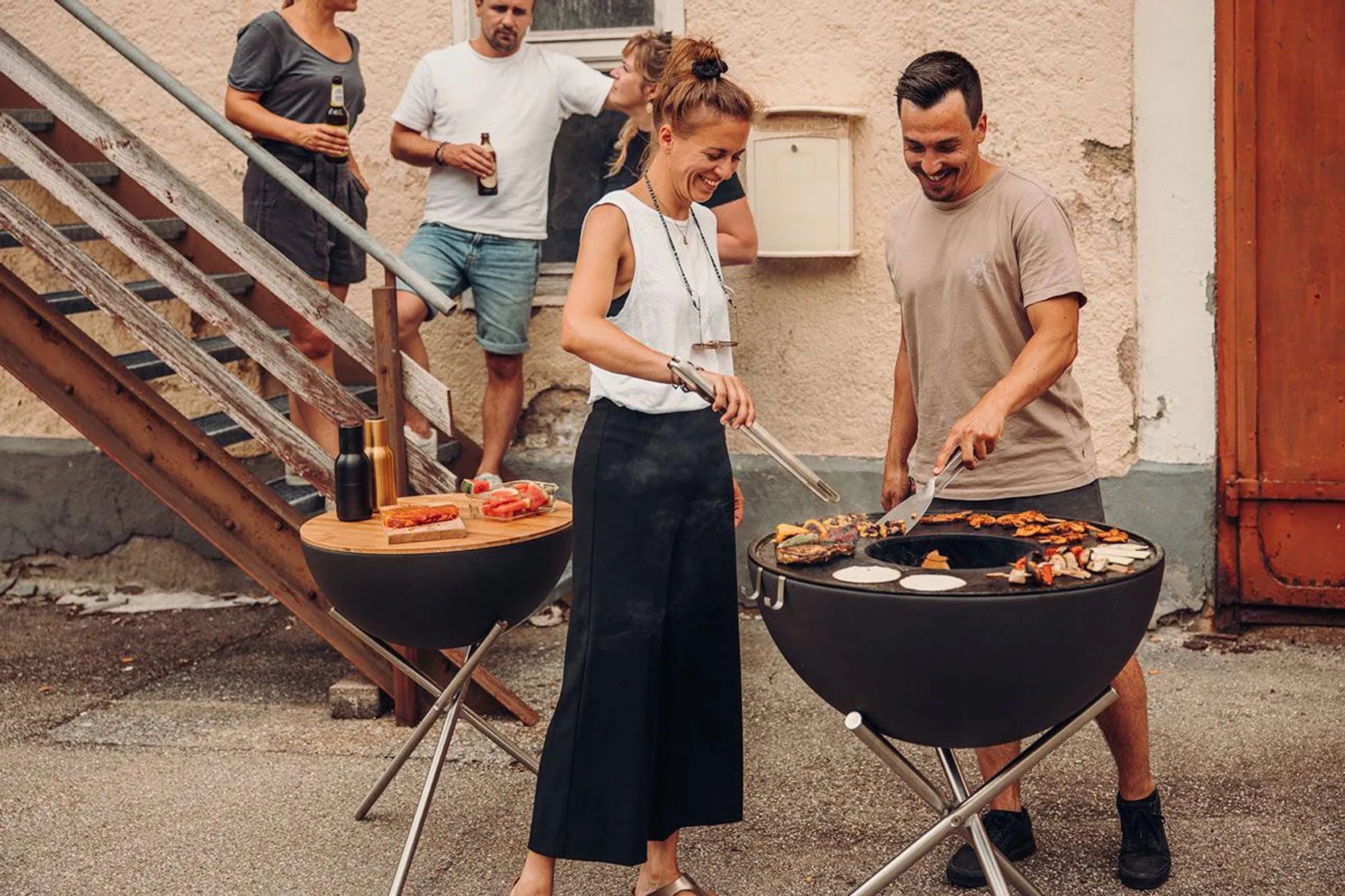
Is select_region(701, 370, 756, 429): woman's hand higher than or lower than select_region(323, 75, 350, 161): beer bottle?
lower

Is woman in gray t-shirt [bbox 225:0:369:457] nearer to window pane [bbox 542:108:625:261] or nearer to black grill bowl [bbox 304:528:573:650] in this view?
window pane [bbox 542:108:625:261]

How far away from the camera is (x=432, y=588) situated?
150 inches

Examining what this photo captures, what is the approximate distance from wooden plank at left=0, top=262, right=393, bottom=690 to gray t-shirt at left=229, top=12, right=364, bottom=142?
1114mm

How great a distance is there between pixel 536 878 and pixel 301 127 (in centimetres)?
307

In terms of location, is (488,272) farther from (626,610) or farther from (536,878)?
(536,878)

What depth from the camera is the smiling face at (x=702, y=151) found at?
3422 mm

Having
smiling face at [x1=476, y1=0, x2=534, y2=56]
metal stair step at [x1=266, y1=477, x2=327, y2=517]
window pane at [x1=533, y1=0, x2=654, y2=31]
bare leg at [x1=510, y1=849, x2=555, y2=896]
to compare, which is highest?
window pane at [x1=533, y1=0, x2=654, y2=31]

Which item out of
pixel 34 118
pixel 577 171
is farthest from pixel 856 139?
pixel 34 118

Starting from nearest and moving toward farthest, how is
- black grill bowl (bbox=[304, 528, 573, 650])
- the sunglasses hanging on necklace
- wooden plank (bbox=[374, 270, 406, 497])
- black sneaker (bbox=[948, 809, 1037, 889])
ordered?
1. the sunglasses hanging on necklace
2. black grill bowl (bbox=[304, 528, 573, 650])
3. black sneaker (bbox=[948, 809, 1037, 889])
4. wooden plank (bbox=[374, 270, 406, 497])

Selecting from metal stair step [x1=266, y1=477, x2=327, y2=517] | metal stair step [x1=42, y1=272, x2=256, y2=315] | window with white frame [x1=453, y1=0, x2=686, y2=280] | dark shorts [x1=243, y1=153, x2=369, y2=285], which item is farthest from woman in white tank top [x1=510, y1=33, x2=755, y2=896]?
window with white frame [x1=453, y1=0, x2=686, y2=280]

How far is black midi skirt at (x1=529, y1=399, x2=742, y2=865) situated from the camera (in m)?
3.53

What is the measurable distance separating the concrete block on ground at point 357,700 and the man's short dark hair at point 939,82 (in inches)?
111

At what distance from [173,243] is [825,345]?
2.72m

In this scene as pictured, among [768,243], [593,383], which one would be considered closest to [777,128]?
[768,243]
